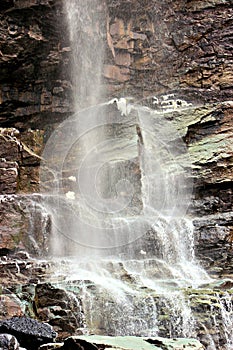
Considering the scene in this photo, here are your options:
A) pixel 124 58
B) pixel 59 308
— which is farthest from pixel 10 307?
pixel 124 58

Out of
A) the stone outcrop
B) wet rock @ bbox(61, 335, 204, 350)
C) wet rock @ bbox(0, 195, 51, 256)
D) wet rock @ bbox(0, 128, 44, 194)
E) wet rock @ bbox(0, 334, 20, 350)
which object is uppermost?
the stone outcrop

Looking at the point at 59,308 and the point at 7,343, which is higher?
the point at 59,308

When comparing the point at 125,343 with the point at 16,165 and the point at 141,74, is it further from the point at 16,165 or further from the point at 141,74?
the point at 141,74

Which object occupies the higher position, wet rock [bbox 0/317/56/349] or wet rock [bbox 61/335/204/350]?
wet rock [bbox 0/317/56/349]

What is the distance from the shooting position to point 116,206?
48.3ft

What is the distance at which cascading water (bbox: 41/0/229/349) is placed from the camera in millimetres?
8945

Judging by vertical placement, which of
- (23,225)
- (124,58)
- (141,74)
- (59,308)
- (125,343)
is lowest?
(125,343)

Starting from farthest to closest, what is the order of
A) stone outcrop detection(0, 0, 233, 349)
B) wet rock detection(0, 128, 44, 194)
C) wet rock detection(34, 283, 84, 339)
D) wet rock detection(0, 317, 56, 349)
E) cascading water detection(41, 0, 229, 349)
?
stone outcrop detection(0, 0, 233, 349), wet rock detection(0, 128, 44, 194), cascading water detection(41, 0, 229, 349), wet rock detection(34, 283, 84, 339), wet rock detection(0, 317, 56, 349)

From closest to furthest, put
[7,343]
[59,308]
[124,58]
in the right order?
[7,343]
[59,308]
[124,58]

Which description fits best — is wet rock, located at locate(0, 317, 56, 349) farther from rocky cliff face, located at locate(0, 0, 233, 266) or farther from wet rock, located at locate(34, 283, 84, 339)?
rocky cliff face, located at locate(0, 0, 233, 266)

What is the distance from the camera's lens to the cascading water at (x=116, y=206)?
8.95 metres

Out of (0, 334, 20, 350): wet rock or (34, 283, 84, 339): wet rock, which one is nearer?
(0, 334, 20, 350): wet rock

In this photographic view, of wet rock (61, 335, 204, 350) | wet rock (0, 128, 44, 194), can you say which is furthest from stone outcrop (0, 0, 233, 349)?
wet rock (61, 335, 204, 350)

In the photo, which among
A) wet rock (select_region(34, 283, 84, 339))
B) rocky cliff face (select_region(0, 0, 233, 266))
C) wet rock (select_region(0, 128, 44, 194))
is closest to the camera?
wet rock (select_region(34, 283, 84, 339))
